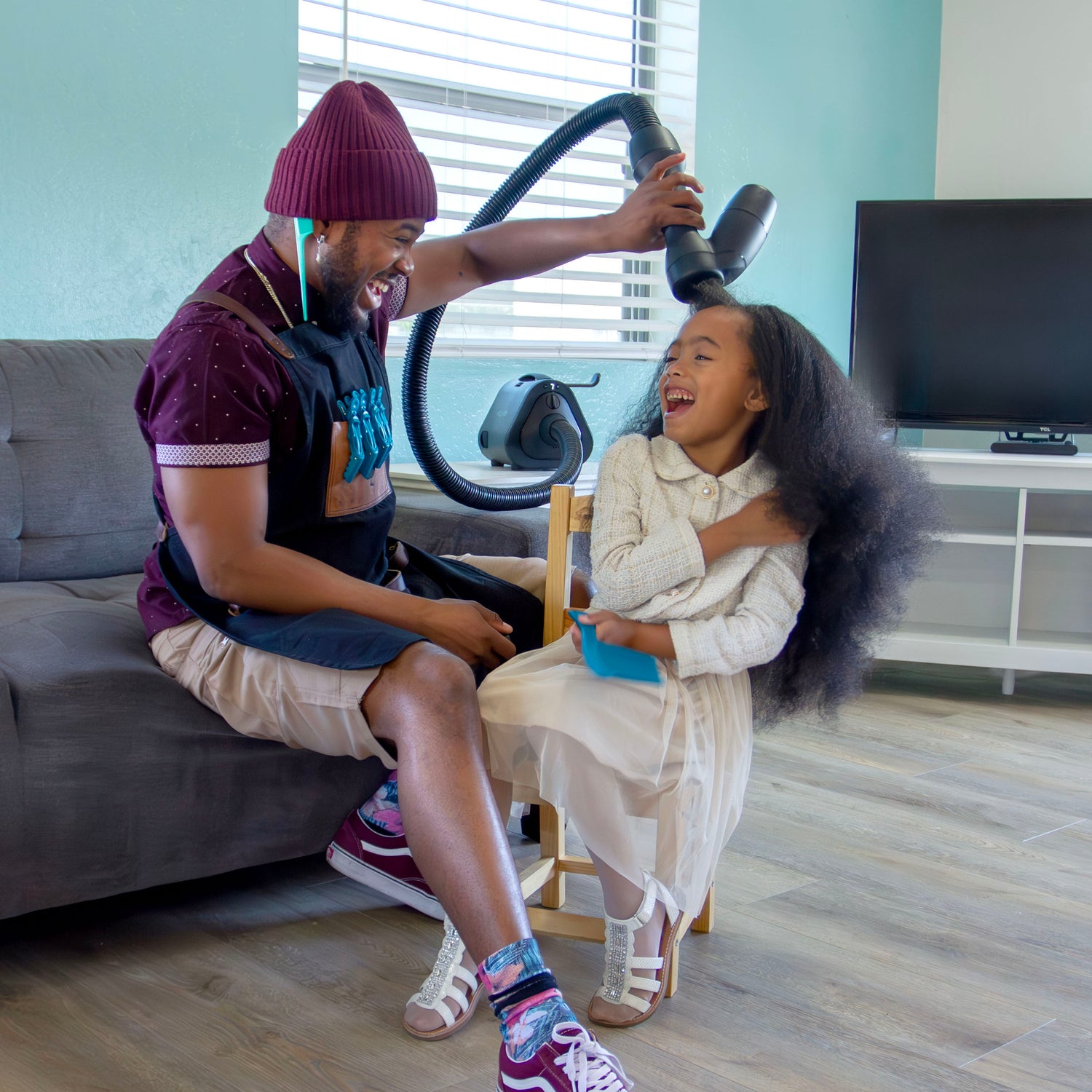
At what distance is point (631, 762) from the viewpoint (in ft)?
4.72

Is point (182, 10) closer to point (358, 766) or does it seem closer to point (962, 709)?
point (358, 766)

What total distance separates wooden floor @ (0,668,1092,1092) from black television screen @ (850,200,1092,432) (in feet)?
4.54

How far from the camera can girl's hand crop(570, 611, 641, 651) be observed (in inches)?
58.0

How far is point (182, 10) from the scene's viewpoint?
2.39 m

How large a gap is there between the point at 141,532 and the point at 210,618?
71 centimetres

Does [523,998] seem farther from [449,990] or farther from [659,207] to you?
[659,207]

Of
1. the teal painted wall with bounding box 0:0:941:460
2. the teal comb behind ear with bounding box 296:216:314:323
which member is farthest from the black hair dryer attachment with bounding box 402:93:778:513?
the teal painted wall with bounding box 0:0:941:460

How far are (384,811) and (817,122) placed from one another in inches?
110

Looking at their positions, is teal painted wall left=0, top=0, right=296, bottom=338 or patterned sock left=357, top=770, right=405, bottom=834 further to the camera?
teal painted wall left=0, top=0, right=296, bottom=338

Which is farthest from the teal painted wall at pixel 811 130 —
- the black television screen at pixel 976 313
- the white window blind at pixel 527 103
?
the black television screen at pixel 976 313

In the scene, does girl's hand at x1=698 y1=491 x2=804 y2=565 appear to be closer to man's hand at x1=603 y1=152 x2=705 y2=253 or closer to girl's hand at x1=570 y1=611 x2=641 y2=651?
girl's hand at x1=570 y1=611 x2=641 y2=651

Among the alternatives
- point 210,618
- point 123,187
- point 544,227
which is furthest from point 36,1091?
point 123,187

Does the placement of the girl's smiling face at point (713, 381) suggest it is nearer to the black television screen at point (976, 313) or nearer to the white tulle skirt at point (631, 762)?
the white tulle skirt at point (631, 762)

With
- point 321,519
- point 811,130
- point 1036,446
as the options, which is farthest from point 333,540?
point 811,130
